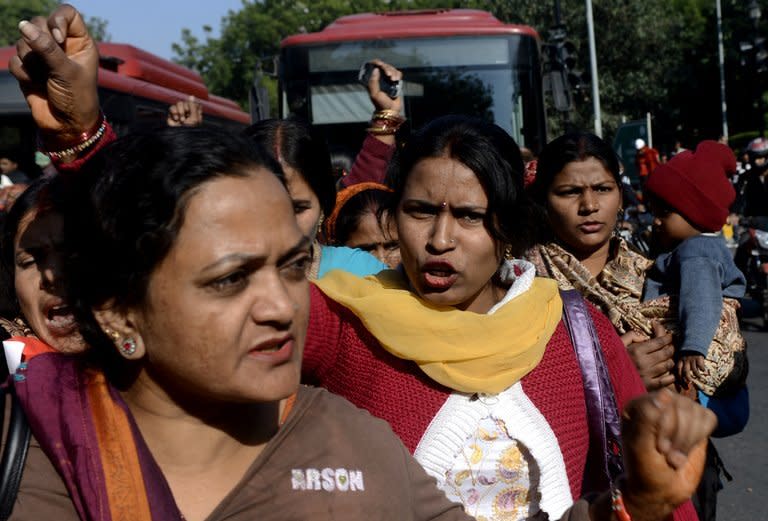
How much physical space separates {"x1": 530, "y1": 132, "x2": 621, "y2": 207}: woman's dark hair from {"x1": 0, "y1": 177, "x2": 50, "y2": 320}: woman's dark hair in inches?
74.9

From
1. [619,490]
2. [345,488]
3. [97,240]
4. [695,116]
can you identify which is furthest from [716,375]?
[695,116]

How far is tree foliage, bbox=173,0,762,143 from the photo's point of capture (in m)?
37.0

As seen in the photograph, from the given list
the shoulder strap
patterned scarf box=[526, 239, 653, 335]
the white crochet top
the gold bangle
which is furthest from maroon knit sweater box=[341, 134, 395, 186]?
the shoulder strap

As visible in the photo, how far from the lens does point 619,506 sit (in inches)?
73.4

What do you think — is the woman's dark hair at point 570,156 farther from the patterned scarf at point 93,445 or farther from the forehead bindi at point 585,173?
the patterned scarf at point 93,445

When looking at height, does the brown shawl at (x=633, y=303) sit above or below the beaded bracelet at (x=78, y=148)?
below

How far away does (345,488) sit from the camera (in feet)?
6.04

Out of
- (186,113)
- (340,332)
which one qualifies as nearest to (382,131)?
(186,113)

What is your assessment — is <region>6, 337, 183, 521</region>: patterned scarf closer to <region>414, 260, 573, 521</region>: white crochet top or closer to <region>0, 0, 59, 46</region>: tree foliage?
<region>414, 260, 573, 521</region>: white crochet top

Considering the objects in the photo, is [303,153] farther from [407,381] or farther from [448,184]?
[407,381]

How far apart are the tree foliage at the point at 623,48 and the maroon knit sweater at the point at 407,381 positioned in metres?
22.5

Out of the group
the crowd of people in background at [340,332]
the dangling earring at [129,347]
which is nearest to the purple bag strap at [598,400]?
the crowd of people in background at [340,332]

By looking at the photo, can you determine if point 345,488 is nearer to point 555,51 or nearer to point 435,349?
point 435,349

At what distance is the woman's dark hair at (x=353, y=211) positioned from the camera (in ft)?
13.7
